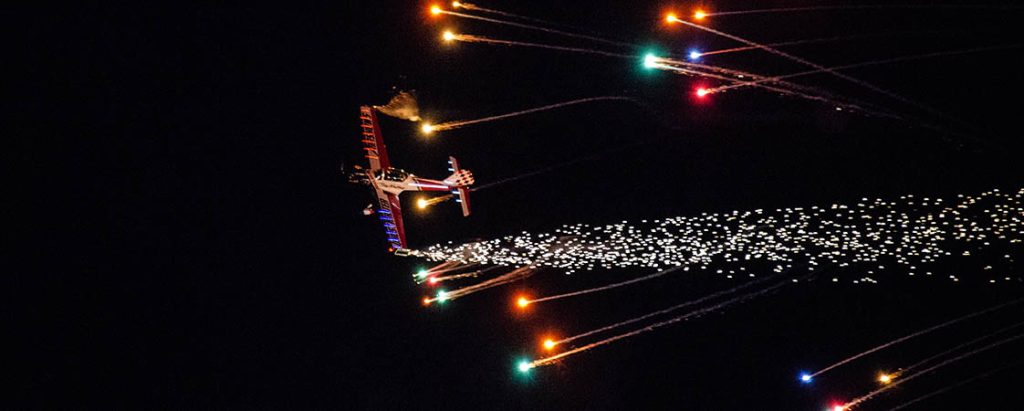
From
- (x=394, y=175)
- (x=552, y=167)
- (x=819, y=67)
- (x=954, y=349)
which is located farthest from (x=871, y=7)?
(x=954, y=349)

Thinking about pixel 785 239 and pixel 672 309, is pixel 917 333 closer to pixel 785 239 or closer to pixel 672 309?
pixel 785 239

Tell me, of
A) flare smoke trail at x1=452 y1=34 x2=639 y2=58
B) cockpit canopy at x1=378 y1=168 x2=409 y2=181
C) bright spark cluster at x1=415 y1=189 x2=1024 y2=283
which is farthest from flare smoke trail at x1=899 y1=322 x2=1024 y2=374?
cockpit canopy at x1=378 y1=168 x2=409 y2=181

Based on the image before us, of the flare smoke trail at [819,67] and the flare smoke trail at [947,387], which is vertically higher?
the flare smoke trail at [819,67]

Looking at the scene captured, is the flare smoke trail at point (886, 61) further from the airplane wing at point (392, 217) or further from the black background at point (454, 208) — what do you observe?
the airplane wing at point (392, 217)

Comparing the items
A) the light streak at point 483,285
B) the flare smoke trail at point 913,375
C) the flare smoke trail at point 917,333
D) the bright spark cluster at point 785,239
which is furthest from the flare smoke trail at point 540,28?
the flare smoke trail at point 913,375

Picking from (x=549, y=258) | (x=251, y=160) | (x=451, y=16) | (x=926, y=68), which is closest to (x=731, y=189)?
(x=926, y=68)

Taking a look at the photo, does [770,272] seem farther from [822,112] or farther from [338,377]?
[338,377]

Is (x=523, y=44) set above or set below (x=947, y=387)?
above
